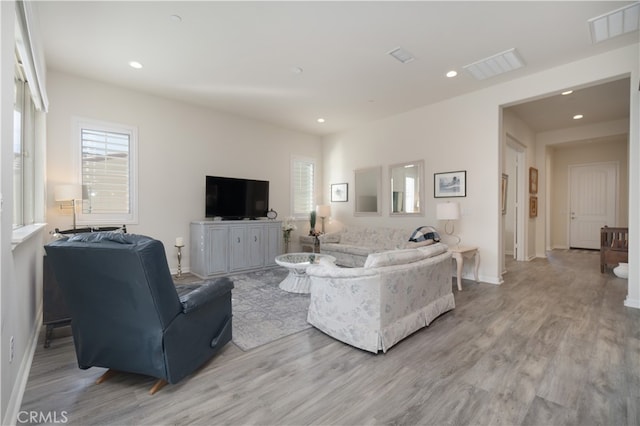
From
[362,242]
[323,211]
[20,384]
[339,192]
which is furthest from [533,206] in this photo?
[20,384]

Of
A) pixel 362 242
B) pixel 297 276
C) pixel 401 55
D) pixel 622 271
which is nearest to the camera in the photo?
pixel 401 55

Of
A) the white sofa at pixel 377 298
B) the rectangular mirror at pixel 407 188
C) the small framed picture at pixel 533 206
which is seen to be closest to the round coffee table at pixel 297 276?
the white sofa at pixel 377 298

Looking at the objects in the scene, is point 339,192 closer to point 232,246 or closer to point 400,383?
point 232,246

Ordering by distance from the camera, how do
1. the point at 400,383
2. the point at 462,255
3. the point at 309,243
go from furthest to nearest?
the point at 309,243
the point at 462,255
the point at 400,383

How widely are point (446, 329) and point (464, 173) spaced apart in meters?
2.97

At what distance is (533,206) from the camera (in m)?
6.86

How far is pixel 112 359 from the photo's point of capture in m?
1.88

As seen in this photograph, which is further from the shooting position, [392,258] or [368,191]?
[368,191]

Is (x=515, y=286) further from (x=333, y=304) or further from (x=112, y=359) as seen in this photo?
(x=112, y=359)

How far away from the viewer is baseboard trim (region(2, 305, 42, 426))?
61.3 inches

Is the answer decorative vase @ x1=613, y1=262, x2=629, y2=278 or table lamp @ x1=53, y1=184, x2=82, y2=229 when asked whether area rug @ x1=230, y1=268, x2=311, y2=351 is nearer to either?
table lamp @ x1=53, y1=184, x2=82, y2=229

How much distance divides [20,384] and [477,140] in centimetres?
579

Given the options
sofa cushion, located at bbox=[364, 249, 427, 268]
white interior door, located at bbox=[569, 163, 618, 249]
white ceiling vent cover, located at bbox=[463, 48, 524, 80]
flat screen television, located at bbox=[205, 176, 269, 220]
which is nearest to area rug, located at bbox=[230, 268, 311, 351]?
sofa cushion, located at bbox=[364, 249, 427, 268]

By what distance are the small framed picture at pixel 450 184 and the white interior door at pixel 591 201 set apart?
565 cm
